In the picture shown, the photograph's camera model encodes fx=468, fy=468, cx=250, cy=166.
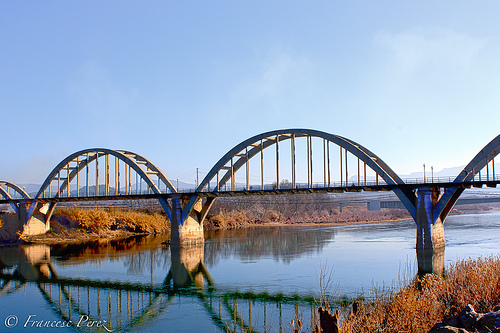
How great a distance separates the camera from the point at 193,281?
25.9 m

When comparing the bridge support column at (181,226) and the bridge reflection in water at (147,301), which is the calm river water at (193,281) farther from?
the bridge support column at (181,226)

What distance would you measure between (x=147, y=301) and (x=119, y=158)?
2931 centimetres

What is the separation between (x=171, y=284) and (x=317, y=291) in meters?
8.21

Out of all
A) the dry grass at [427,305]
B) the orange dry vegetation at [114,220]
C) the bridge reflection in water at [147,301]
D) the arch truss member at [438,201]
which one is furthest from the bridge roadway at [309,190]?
the dry grass at [427,305]

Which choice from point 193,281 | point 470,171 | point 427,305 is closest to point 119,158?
point 193,281

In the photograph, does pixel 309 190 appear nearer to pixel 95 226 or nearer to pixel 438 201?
pixel 438 201

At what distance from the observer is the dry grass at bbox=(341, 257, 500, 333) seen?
429 inches

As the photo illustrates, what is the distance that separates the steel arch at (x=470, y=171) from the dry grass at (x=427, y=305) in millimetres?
19750

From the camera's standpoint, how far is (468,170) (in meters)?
33.7

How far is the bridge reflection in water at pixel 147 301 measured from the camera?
16.1 metres

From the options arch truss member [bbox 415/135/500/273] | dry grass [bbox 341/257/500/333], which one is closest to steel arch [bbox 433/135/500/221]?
arch truss member [bbox 415/135/500/273]

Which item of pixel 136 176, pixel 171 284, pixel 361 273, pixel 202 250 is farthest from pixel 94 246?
pixel 361 273

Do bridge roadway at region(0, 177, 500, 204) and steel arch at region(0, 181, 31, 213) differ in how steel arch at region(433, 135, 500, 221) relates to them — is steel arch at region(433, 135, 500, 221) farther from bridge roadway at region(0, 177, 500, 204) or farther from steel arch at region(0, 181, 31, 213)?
steel arch at region(0, 181, 31, 213)

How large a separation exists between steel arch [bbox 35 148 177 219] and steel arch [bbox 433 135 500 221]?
2365 centimetres
